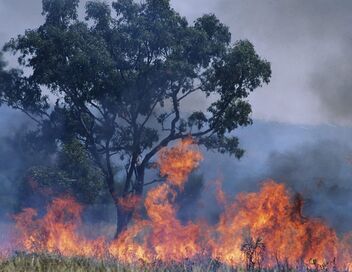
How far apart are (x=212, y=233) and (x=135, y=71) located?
33.3 feet

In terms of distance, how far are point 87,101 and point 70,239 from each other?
7.93 m

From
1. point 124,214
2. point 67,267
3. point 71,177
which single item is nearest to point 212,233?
point 124,214

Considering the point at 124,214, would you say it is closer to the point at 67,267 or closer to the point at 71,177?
the point at 71,177

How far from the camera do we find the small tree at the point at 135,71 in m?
29.1

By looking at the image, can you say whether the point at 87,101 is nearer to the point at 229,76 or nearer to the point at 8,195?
the point at 229,76

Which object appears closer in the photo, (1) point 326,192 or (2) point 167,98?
(2) point 167,98

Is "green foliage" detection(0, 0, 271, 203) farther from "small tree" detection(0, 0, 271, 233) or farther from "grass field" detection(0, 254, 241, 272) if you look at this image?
"grass field" detection(0, 254, 241, 272)

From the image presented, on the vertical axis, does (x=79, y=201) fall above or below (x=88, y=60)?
below

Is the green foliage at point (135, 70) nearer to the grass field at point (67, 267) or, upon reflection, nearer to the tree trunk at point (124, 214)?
the tree trunk at point (124, 214)

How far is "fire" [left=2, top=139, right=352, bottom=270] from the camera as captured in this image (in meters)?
24.6

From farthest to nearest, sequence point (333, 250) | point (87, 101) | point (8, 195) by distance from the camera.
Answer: point (8, 195) → point (87, 101) → point (333, 250)

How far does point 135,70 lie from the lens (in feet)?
100

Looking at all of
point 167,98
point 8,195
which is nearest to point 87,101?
point 167,98

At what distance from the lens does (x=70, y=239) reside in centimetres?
2992
